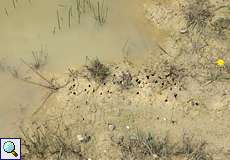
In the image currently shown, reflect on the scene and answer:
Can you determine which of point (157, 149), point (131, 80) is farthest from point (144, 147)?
point (131, 80)

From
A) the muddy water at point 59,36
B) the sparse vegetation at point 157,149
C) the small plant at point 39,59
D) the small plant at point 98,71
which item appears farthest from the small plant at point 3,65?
the sparse vegetation at point 157,149

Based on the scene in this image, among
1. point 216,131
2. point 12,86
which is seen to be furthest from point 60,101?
point 216,131

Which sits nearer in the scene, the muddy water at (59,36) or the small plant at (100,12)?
the muddy water at (59,36)

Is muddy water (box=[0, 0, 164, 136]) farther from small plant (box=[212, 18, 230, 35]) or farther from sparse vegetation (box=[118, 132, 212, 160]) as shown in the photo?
sparse vegetation (box=[118, 132, 212, 160])

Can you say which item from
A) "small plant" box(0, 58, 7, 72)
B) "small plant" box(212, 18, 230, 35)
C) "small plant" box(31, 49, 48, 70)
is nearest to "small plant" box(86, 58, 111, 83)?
"small plant" box(31, 49, 48, 70)

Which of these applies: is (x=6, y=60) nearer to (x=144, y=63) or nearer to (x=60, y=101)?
(x=60, y=101)

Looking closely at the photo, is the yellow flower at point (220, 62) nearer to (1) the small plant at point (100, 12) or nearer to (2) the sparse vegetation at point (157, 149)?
(2) the sparse vegetation at point (157, 149)
